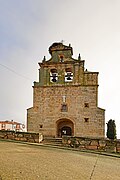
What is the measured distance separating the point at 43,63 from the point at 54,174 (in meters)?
20.2

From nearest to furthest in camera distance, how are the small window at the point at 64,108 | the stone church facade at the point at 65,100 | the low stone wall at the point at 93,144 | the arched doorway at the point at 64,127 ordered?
the low stone wall at the point at 93,144, the stone church facade at the point at 65,100, the small window at the point at 64,108, the arched doorway at the point at 64,127

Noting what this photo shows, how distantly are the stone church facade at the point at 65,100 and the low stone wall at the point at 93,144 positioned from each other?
10.1 m

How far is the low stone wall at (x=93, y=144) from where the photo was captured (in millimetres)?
10286

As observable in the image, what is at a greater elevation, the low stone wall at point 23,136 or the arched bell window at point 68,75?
the arched bell window at point 68,75

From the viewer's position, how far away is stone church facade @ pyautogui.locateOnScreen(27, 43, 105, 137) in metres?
21.4

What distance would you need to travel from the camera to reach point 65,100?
2247 centimetres

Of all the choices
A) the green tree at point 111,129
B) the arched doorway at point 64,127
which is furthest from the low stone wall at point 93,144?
the green tree at point 111,129

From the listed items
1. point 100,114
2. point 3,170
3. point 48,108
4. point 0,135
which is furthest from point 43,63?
point 3,170

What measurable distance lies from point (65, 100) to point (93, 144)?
11.9 meters

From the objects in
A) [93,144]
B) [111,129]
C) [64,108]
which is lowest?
[111,129]

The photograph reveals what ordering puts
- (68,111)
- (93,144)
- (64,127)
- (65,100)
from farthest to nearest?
(64,127) < (65,100) < (68,111) < (93,144)

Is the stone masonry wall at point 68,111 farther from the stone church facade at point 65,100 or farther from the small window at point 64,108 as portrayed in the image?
the small window at point 64,108

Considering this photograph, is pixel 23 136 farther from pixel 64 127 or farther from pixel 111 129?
pixel 111 129

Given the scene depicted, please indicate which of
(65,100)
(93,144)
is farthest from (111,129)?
(93,144)
